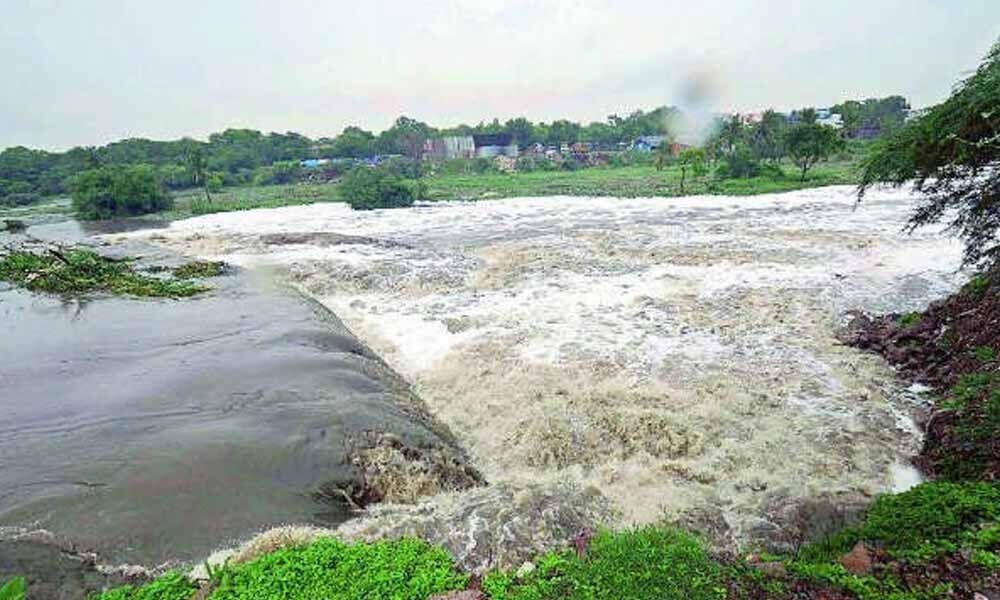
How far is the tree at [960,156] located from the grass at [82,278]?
605 inches

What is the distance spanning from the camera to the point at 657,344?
10438mm

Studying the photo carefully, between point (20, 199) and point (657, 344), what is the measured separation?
67.8 meters

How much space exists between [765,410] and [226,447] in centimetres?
670

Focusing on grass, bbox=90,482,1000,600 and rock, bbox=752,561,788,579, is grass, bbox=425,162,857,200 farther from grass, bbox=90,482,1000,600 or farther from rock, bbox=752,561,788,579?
rock, bbox=752,561,788,579

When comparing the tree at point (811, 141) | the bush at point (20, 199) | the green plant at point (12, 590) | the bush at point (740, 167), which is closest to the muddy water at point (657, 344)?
the green plant at point (12, 590)

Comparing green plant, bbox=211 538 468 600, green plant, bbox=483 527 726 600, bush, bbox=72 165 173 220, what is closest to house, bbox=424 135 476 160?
bush, bbox=72 165 173 220

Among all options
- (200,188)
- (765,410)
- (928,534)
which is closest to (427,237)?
(765,410)

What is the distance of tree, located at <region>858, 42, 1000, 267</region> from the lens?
24.1 feet

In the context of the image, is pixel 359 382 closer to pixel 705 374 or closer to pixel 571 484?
pixel 571 484

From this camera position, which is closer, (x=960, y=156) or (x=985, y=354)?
(x=985, y=354)

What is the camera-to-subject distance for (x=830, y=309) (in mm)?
12000

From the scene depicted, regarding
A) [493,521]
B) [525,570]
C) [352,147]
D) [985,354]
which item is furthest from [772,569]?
[352,147]

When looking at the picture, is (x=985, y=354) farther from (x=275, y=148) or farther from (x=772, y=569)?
(x=275, y=148)

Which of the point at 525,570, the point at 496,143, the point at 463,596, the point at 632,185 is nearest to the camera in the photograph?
the point at 463,596
